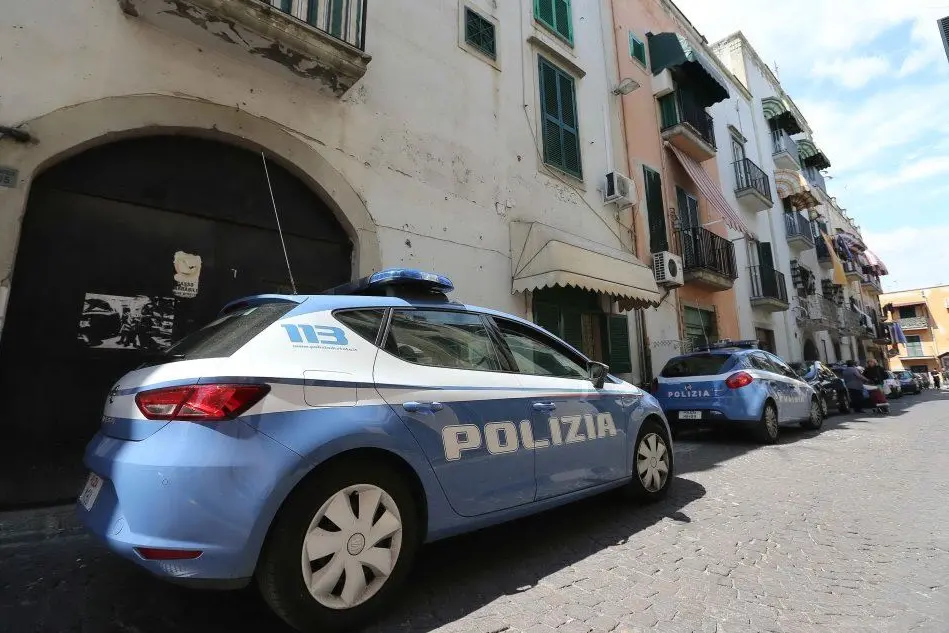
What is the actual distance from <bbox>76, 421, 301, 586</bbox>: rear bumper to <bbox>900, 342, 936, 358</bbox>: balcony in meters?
69.8

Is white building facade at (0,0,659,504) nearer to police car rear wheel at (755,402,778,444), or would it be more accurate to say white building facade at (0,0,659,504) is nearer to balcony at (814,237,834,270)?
police car rear wheel at (755,402,778,444)

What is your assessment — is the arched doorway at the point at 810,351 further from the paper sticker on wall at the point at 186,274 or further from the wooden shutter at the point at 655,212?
the paper sticker on wall at the point at 186,274

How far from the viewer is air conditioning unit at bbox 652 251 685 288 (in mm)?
10594

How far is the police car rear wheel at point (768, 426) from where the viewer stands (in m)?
6.98

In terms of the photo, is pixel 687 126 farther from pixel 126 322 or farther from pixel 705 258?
pixel 126 322

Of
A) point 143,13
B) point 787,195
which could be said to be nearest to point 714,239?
point 787,195

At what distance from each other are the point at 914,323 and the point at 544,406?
6918cm

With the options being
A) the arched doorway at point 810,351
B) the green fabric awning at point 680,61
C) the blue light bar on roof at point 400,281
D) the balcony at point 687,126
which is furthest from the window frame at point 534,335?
the arched doorway at point 810,351

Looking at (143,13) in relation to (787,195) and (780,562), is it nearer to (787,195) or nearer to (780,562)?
(780,562)

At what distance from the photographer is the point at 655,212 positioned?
1159cm

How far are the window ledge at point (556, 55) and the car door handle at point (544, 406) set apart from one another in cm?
850

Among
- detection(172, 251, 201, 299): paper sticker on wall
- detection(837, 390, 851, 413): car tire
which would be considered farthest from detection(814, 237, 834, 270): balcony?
detection(172, 251, 201, 299): paper sticker on wall

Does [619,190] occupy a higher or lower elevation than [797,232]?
lower

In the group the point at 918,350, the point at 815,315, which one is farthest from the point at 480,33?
the point at 918,350
